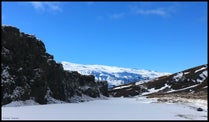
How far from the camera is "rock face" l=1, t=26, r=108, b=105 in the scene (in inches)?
1999

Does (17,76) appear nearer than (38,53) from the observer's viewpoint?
Yes

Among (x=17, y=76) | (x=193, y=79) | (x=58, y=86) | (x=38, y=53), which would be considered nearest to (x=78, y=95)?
(x=58, y=86)

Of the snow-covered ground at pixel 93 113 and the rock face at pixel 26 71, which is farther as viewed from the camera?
the rock face at pixel 26 71

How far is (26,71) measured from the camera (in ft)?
182

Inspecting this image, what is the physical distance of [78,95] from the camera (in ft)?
256

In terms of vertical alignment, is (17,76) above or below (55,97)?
above

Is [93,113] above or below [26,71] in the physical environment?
below

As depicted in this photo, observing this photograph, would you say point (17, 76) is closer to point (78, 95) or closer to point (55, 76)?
point (55, 76)

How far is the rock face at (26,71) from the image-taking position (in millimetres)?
50781

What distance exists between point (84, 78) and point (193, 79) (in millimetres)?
77640

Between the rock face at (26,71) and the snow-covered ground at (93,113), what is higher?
the rock face at (26,71)

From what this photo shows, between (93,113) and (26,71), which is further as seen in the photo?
(26,71)

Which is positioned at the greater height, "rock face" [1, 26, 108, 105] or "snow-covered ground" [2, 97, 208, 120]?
"rock face" [1, 26, 108, 105]

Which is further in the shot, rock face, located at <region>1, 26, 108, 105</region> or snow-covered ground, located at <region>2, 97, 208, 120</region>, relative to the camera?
rock face, located at <region>1, 26, 108, 105</region>
